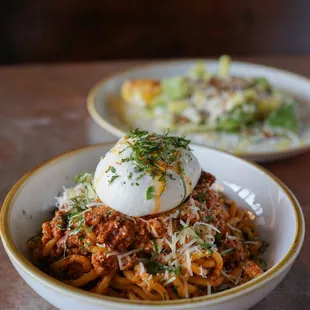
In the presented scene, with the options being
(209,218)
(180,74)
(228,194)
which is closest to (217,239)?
(209,218)

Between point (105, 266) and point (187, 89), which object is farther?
point (187, 89)

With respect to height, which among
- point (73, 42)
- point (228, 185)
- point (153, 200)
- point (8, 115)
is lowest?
point (73, 42)

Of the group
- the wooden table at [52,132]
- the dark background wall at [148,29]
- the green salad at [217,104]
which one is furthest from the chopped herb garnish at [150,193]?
the dark background wall at [148,29]

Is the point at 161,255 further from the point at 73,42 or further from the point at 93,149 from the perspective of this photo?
the point at 73,42

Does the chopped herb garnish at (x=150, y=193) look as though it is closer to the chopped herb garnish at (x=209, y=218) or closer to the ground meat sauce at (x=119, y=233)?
the ground meat sauce at (x=119, y=233)

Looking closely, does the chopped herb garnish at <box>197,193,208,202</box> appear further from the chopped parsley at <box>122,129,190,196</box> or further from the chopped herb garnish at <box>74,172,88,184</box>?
the chopped herb garnish at <box>74,172,88,184</box>

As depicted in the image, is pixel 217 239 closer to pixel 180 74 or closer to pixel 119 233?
pixel 119 233

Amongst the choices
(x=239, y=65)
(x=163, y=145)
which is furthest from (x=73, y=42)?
(x=163, y=145)

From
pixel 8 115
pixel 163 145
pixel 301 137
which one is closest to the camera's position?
pixel 163 145
